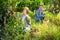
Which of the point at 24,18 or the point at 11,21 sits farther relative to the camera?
the point at 24,18

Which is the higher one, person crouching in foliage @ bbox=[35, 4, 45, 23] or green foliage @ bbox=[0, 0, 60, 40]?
green foliage @ bbox=[0, 0, 60, 40]

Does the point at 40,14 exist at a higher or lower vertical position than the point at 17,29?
lower

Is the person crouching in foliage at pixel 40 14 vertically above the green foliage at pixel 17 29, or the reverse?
the green foliage at pixel 17 29

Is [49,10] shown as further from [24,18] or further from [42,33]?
[42,33]

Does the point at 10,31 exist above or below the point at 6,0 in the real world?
below

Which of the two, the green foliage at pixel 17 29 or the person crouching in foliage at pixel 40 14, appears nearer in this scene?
the green foliage at pixel 17 29

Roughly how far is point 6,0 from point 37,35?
120cm

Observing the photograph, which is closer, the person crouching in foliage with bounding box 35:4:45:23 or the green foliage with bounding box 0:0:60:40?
the green foliage with bounding box 0:0:60:40

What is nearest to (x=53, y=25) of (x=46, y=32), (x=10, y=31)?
(x=46, y=32)

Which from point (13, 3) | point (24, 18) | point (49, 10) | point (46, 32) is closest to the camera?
point (46, 32)

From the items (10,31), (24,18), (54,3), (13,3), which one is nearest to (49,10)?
(54,3)

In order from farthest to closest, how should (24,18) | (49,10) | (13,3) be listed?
(49,10) < (24,18) < (13,3)

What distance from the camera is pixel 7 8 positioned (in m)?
8.85

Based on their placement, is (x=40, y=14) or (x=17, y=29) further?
(x=40, y=14)
